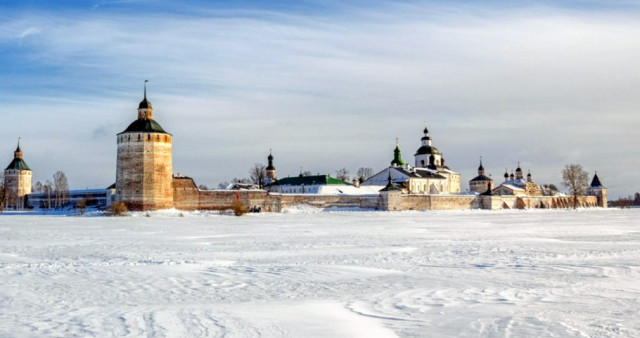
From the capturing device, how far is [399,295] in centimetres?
662

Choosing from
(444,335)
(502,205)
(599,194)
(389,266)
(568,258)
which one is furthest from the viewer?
(599,194)

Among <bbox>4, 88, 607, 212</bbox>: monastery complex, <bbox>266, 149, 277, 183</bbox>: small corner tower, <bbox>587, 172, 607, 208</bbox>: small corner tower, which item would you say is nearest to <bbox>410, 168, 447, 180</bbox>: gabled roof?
<bbox>4, 88, 607, 212</bbox>: monastery complex

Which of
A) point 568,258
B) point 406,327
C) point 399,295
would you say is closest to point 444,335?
point 406,327

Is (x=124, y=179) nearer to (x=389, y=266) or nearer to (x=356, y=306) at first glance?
(x=389, y=266)

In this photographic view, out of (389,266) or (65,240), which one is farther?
(65,240)

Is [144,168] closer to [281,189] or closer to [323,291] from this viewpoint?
[281,189]

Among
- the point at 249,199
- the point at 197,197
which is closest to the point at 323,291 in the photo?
the point at 197,197

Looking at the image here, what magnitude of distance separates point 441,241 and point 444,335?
30.0 ft

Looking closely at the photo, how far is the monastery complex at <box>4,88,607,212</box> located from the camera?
35656 millimetres

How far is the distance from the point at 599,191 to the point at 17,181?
58545mm

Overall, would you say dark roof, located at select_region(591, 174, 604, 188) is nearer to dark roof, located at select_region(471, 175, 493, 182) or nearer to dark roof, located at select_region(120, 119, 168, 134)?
dark roof, located at select_region(471, 175, 493, 182)

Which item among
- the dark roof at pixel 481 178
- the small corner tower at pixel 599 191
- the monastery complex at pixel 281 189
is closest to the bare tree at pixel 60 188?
the monastery complex at pixel 281 189

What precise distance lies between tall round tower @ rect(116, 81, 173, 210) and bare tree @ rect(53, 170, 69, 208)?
572 inches

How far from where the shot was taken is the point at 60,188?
53.2m
